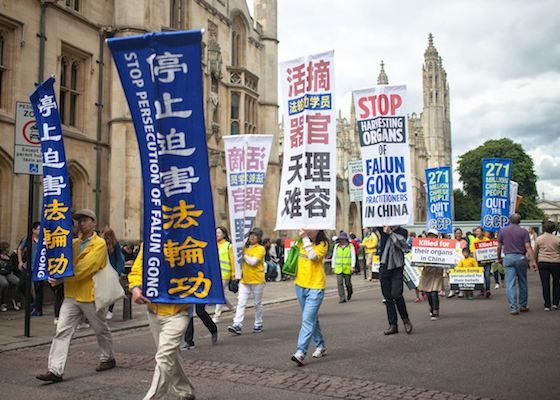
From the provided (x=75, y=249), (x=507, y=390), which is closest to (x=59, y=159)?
(x=75, y=249)

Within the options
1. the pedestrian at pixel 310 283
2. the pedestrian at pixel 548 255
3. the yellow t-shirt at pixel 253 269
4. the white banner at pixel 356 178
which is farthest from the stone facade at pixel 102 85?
the pedestrian at pixel 548 255

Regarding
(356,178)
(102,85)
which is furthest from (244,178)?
(102,85)

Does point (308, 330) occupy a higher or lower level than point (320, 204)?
lower

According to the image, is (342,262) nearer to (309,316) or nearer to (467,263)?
(467,263)

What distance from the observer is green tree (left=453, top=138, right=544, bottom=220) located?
232ft

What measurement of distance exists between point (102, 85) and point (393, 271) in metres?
14.4

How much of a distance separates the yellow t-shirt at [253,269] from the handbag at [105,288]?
3.34 m

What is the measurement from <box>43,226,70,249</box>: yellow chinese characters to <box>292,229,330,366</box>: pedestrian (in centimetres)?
315

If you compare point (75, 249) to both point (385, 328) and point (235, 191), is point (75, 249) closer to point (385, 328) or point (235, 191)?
point (235, 191)

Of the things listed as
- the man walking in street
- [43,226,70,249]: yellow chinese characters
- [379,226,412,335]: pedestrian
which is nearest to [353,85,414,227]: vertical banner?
[379,226,412,335]: pedestrian

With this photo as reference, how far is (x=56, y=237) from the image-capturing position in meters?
7.89

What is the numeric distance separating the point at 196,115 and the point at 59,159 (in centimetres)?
421

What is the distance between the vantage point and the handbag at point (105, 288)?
6609mm

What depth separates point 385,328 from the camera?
32.1 feet
